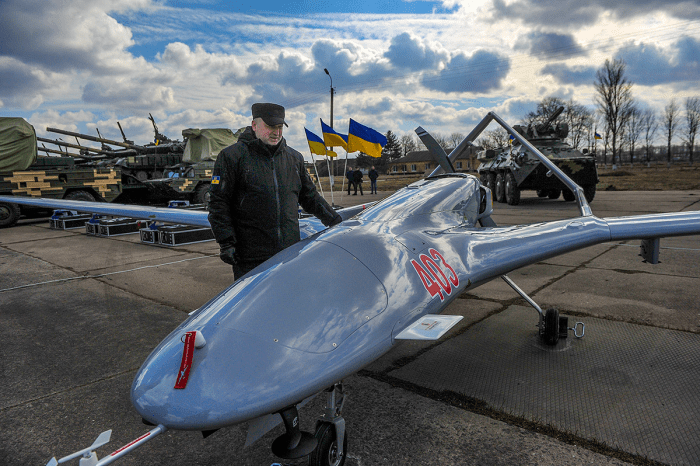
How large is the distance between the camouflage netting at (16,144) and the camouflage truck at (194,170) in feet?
13.8

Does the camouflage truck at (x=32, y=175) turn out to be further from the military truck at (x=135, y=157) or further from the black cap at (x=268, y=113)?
the black cap at (x=268, y=113)

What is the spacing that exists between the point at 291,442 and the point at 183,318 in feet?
11.3

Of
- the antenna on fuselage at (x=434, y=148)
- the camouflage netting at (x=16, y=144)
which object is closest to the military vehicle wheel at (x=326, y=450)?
the antenna on fuselage at (x=434, y=148)

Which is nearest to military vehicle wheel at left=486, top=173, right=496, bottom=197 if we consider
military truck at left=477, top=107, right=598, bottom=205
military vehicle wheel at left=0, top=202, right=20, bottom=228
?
military truck at left=477, top=107, right=598, bottom=205

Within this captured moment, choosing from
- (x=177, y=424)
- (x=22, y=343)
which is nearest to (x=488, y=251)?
(x=177, y=424)

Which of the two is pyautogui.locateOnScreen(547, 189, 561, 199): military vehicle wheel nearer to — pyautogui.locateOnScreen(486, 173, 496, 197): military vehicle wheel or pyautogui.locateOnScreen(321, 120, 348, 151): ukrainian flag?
pyautogui.locateOnScreen(486, 173, 496, 197): military vehicle wheel

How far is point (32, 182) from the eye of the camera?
14.0m

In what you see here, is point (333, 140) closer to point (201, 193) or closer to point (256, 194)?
point (201, 193)

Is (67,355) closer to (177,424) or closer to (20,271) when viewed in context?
(177,424)

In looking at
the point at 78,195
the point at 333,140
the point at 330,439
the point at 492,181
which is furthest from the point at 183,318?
the point at 492,181

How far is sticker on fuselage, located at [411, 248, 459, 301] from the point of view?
255 centimetres

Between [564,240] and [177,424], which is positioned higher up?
[564,240]

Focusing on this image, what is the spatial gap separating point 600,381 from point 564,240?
1.11 m

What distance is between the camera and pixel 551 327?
12.7 ft
